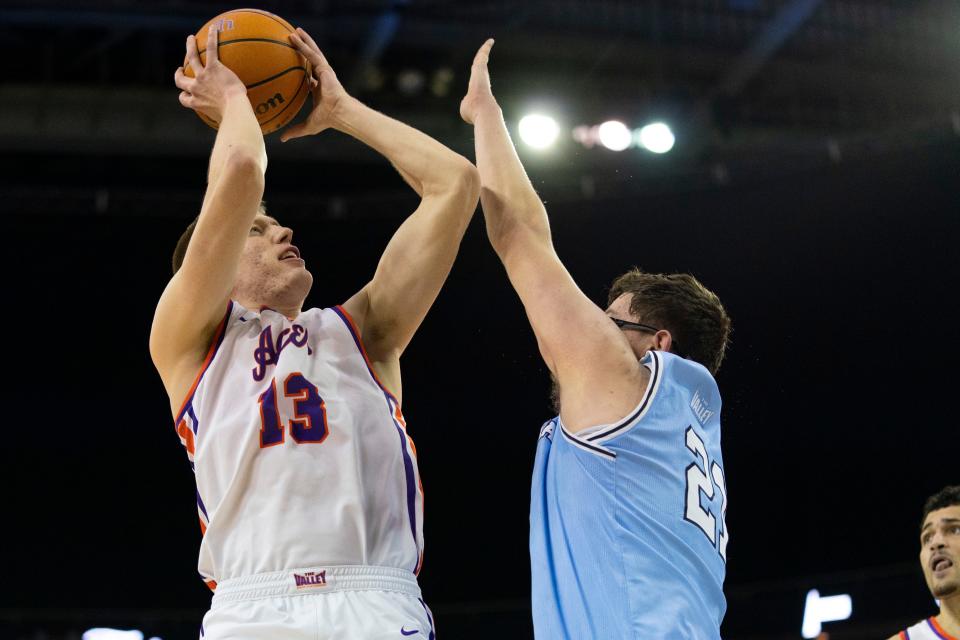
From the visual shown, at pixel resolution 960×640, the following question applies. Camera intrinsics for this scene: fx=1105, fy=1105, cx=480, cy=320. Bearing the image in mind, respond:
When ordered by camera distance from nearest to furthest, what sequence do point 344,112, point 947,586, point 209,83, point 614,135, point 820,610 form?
1. point 209,83
2. point 344,112
3. point 947,586
4. point 820,610
5. point 614,135

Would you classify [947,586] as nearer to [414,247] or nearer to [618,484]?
[618,484]

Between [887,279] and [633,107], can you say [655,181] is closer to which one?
[633,107]

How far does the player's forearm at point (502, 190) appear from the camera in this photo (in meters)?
3.29

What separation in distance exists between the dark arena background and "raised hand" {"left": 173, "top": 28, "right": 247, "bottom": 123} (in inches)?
279

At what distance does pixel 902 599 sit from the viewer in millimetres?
10086

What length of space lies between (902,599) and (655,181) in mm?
4771

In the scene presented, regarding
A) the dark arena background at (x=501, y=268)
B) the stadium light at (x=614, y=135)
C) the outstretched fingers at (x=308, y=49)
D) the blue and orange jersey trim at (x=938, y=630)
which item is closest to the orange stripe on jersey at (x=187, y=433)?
the outstretched fingers at (x=308, y=49)

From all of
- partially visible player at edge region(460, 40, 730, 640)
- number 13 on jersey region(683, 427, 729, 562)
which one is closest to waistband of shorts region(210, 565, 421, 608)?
partially visible player at edge region(460, 40, 730, 640)

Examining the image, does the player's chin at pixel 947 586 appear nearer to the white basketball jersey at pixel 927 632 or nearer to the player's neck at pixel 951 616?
the player's neck at pixel 951 616

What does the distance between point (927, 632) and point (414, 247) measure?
395 centimetres

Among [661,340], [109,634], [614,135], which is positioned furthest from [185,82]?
[109,634]

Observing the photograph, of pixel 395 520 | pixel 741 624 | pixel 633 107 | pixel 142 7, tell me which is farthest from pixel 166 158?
pixel 395 520

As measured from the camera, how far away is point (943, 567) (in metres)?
5.64

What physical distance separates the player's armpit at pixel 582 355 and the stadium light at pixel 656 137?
8518 millimetres
